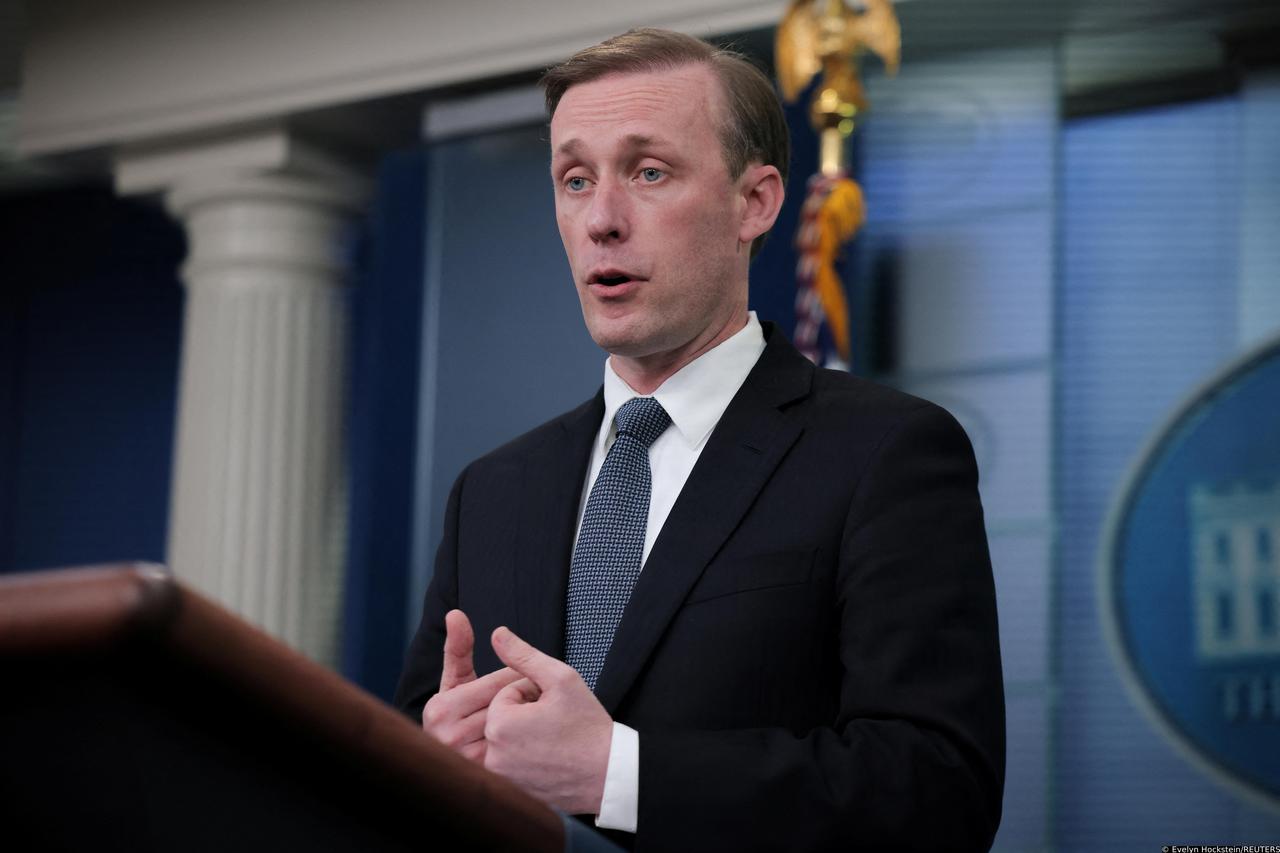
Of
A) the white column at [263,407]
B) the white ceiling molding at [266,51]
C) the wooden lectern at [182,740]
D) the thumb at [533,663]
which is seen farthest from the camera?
the white column at [263,407]

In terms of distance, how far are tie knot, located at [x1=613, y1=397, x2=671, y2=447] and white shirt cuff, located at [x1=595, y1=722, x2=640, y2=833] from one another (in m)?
0.36

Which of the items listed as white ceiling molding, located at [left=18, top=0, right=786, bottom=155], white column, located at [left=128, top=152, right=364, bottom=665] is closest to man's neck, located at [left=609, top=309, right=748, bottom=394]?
white ceiling molding, located at [left=18, top=0, right=786, bottom=155]

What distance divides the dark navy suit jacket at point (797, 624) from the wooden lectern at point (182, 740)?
0.42 meters

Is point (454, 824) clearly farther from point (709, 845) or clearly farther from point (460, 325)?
point (460, 325)

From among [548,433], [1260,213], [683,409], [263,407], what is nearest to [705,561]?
[683,409]

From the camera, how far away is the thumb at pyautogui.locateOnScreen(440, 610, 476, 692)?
1048 mm

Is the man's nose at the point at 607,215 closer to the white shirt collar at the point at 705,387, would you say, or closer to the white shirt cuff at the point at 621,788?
the white shirt collar at the point at 705,387

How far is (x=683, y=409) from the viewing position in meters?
1.26

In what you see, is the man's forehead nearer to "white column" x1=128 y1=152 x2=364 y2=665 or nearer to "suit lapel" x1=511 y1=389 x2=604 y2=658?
"suit lapel" x1=511 y1=389 x2=604 y2=658

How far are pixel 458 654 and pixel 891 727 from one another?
0.29m

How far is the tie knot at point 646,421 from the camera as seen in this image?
4.15 ft

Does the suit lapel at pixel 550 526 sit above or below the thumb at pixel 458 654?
above

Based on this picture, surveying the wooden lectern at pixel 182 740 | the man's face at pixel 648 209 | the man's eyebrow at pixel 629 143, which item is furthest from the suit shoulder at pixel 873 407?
the wooden lectern at pixel 182 740

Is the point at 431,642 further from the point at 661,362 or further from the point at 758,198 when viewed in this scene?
the point at 758,198
